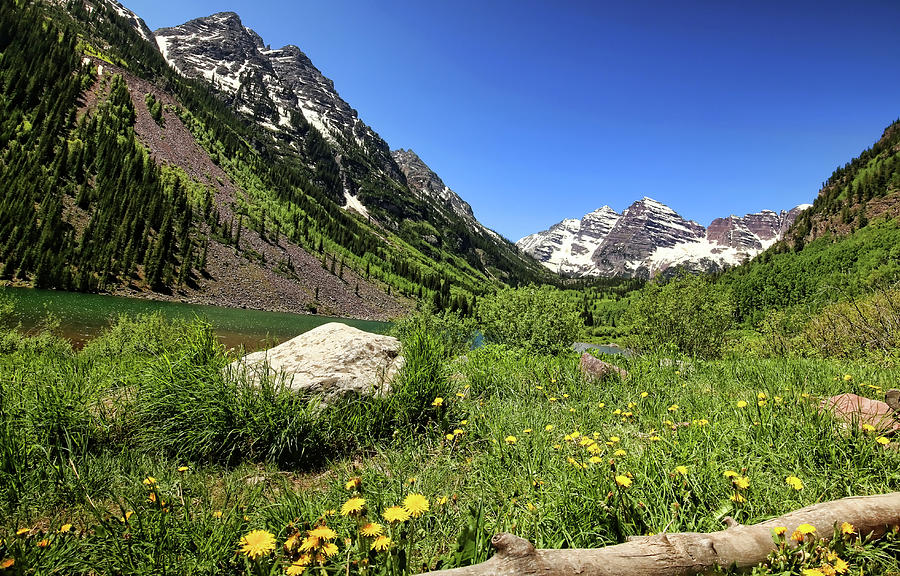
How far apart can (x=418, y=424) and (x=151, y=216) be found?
97380 mm

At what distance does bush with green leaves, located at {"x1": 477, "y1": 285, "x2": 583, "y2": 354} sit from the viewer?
22.5 m

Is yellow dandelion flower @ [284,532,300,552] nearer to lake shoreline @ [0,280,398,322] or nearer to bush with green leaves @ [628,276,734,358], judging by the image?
bush with green leaves @ [628,276,734,358]

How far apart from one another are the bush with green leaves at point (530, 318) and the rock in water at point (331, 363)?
48.1 ft

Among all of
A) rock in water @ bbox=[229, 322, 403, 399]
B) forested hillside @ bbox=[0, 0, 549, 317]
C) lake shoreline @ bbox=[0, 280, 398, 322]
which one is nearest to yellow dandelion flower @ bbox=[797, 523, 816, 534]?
rock in water @ bbox=[229, 322, 403, 399]

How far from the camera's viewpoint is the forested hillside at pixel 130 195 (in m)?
61.4

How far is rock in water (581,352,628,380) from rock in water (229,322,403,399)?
4288 millimetres

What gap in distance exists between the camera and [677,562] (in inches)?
78.6

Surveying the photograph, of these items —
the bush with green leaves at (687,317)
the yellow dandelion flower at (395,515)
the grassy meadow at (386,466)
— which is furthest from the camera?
the bush with green leaves at (687,317)

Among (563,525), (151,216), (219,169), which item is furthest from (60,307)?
(219,169)

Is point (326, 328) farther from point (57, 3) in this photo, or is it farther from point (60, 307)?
point (57, 3)

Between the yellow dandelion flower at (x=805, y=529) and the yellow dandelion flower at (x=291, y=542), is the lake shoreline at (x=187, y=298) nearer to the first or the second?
the yellow dandelion flower at (x=291, y=542)

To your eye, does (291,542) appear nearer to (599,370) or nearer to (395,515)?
(395,515)

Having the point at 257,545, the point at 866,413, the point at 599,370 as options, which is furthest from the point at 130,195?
the point at 866,413

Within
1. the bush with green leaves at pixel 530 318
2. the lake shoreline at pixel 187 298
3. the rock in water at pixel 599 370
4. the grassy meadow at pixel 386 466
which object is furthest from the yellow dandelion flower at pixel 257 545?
the lake shoreline at pixel 187 298
